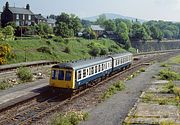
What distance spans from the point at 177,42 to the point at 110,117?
151m

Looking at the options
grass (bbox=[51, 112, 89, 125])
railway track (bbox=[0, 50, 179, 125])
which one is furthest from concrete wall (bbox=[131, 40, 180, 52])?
grass (bbox=[51, 112, 89, 125])

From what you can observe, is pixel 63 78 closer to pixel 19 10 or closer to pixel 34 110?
pixel 34 110

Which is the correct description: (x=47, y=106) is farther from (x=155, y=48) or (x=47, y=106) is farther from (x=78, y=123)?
(x=155, y=48)

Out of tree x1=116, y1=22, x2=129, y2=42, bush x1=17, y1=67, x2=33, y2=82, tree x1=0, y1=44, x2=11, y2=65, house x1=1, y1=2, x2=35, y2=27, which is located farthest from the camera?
tree x1=116, y1=22, x2=129, y2=42

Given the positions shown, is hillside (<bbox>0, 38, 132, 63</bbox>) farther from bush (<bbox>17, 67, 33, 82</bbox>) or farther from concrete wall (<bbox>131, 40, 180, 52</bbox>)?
concrete wall (<bbox>131, 40, 180, 52</bbox>)

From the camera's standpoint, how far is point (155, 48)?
133375 mm

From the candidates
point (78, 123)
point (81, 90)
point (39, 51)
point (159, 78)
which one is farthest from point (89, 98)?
point (39, 51)

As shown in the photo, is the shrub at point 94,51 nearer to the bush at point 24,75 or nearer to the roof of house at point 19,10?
the roof of house at point 19,10

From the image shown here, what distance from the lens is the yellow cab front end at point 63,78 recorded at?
27172mm

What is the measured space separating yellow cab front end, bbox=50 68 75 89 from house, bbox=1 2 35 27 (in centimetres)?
6679

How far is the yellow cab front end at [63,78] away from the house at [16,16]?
219 feet

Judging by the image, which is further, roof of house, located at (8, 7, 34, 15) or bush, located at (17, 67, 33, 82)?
roof of house, located at (8, 7, 34, 15)

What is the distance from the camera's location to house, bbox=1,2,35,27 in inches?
3652

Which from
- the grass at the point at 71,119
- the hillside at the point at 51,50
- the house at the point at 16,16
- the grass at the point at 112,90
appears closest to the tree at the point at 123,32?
the hillside at the point at 51,50
